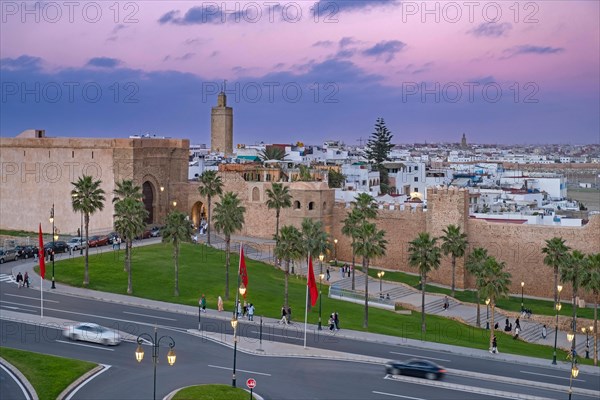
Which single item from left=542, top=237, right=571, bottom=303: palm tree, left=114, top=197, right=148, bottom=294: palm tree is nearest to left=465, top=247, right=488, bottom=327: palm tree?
left=542, top=237, right=571, bottom=303: palm tree

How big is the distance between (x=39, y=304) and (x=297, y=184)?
30.0 m

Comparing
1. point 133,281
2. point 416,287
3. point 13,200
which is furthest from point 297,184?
point 13,200

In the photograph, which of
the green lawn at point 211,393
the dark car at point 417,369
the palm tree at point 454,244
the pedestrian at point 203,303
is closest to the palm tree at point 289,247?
the pedestrian at point 203,303

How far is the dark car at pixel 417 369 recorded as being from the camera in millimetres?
34250

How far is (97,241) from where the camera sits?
6138 cm

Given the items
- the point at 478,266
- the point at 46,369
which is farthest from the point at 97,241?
the point at 478,266

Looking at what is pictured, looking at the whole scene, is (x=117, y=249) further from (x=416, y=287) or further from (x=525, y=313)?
(x=525, y=313)

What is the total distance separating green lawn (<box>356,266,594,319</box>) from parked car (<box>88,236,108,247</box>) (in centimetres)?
2097

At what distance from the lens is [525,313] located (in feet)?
178

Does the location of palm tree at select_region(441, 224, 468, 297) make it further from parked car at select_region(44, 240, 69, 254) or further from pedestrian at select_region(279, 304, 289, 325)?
parked car at select_region(44, 240, 69, 254)

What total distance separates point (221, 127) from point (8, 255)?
3143 inches

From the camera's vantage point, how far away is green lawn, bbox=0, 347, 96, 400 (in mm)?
30378

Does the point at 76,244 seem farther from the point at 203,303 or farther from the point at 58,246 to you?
the point at 203,303

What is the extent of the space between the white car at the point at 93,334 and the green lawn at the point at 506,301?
2933 centimetres
